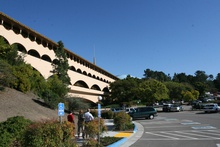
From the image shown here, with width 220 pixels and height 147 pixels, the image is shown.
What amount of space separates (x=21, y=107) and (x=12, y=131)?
16.2 m

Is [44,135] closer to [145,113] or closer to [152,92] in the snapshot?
[145,113]

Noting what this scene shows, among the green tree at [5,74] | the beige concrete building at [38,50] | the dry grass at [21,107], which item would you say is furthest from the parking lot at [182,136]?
the beige concrete building at [38,50]

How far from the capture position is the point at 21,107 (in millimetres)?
25141

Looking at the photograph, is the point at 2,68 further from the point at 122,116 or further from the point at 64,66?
the point at 64,66

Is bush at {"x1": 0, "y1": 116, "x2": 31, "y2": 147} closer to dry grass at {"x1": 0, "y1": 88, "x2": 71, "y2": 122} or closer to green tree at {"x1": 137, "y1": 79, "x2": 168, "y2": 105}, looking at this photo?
dry grass at {"x1": 0, "y1": 88, "x2": 71, "y2": 122}

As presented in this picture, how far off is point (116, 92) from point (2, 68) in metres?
64.7

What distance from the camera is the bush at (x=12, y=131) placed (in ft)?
28.5

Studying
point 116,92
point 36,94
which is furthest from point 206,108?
point 116,92

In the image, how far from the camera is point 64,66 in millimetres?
53938

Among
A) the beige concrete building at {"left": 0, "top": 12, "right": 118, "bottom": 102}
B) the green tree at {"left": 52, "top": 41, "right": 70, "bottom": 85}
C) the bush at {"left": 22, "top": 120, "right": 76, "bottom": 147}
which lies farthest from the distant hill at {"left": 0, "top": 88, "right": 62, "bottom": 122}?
the green tree at {"left": 52, "top": 41, "right": 70, "bottom": 85}

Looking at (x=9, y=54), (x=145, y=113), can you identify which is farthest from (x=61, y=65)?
(x=145, y=113)

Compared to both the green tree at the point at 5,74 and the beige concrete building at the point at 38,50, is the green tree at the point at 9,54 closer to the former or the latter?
the beige concrete building at the point at 38,50

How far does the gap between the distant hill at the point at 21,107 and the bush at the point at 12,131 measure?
36.0 ft

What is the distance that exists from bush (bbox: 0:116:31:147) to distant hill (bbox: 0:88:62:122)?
1098cm
